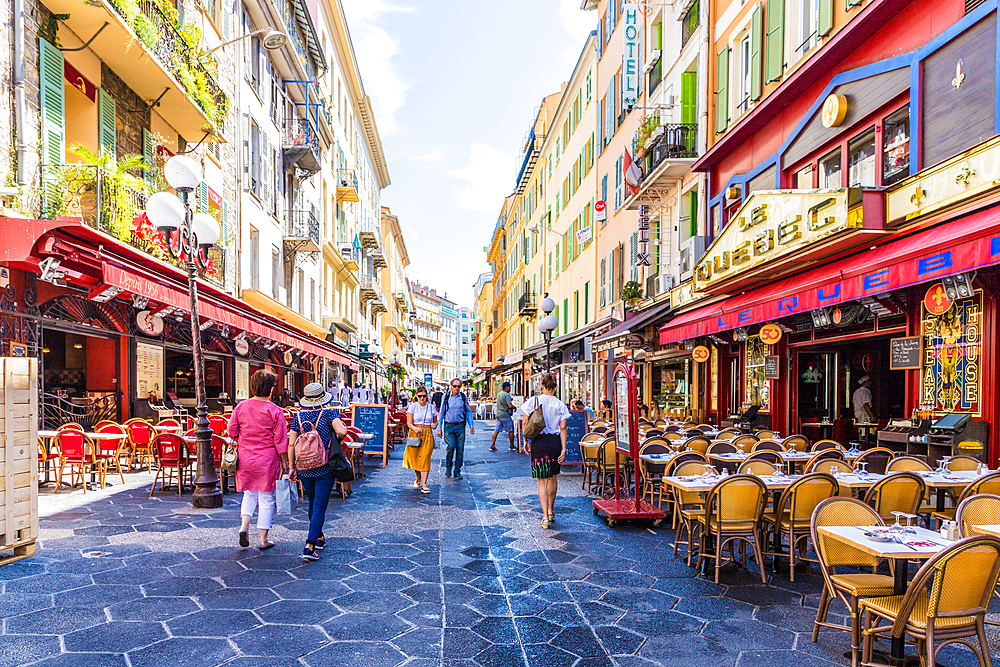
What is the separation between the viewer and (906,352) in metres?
9.93

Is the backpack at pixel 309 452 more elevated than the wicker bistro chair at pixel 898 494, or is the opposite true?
the backpack at pixel 309 452

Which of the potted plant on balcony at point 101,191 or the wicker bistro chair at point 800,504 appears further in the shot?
the potted plant on balcony at point 101,191

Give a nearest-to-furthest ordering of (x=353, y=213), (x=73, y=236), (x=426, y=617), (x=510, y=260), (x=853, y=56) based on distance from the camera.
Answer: (x=426, y=617) < (x=73, y=236) < (x=853, y=56) < (x=353, y=213) < (x=510, y=260)

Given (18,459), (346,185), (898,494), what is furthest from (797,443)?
(346,185)

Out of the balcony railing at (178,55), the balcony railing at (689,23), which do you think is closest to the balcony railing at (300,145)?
the balcony railing at (178,55)

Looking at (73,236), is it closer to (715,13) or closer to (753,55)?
(753,55)

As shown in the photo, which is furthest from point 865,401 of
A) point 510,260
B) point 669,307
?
point 510,260

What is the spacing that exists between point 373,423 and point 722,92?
1117 cm

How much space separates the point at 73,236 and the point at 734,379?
13484mm

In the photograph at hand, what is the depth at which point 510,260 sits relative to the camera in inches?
2183

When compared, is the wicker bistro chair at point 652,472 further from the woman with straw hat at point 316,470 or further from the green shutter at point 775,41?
the green shutter at point 775,41

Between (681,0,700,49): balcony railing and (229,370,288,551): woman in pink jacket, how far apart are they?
15.8 meters

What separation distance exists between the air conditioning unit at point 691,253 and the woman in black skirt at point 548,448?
379 inches

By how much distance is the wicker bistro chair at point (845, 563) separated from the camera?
4.29 metres
